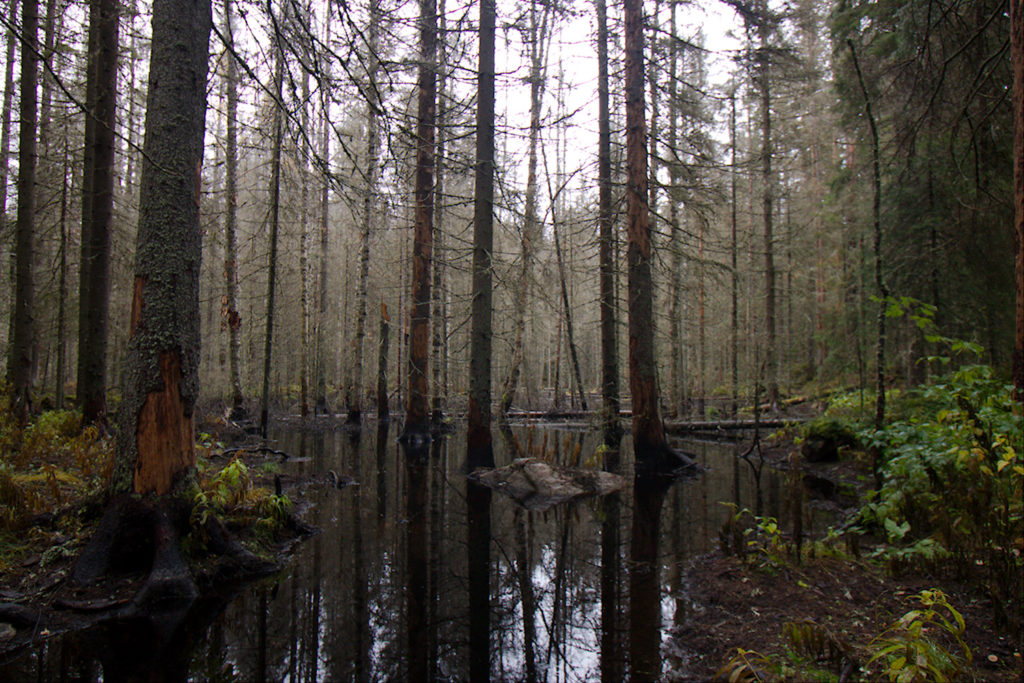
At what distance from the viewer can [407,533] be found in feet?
19.7

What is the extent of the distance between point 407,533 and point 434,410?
990 centimetres

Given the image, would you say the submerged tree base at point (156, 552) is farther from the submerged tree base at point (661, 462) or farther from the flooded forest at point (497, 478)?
the submerged tree base at point (661, 462)

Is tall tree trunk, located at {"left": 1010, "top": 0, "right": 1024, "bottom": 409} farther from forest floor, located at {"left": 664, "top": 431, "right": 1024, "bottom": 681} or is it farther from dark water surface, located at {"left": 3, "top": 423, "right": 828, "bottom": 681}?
→ dark water surface, located at {"left": 3, "top": 423, "right": 828, "bottom": 681}

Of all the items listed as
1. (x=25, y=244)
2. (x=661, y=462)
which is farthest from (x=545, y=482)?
(x=25, y=244)

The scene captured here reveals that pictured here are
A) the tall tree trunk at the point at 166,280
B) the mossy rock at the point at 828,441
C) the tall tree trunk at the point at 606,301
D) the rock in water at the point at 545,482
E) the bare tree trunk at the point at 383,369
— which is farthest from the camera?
the bare tree trunk at the point at 383,369

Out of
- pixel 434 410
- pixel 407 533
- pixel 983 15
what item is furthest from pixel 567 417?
pixel 983 15

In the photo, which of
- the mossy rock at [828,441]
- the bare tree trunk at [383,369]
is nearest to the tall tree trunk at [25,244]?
the bare tree trunk at [383,369]

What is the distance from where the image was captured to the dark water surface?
10.8 ft

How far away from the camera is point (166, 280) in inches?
177

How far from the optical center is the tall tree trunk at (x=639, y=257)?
986 cm

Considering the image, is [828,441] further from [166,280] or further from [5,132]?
[5,132]

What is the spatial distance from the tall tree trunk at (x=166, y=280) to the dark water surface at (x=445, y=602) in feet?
4.62

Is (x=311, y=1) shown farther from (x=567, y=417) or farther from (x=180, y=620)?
(x=567, y=417)

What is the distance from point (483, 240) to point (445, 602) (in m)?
6.65
